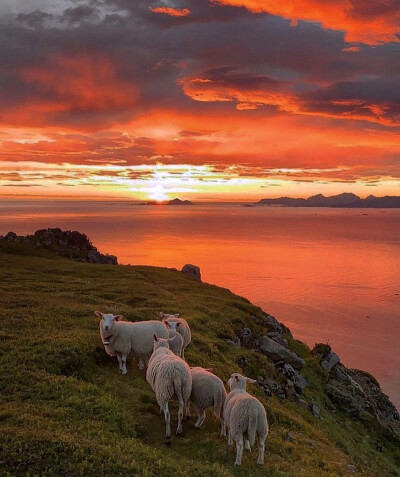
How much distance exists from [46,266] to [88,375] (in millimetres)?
41855

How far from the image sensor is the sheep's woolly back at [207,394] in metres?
14.0

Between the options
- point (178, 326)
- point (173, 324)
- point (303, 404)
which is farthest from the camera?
point (303, 404)

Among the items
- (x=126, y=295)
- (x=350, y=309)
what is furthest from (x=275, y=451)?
(x=350, y=309)

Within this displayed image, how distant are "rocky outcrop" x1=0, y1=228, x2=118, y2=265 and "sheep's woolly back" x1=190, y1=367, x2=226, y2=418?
6735 centimetres

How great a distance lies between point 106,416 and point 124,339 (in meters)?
4.73

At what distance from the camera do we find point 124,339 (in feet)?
58.8

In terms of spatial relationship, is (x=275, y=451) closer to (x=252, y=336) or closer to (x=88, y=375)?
(x=88, y=375)

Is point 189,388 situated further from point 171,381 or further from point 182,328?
point 182,328

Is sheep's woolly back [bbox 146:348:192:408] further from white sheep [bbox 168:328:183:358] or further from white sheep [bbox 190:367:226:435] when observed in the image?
white sheep [bbox 168:328:183:358]

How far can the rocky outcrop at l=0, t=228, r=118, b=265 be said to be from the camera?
257ft

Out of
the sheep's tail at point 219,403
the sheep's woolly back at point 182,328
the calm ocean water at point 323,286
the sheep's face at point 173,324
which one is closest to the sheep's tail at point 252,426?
the sheep's tail at point 219,403

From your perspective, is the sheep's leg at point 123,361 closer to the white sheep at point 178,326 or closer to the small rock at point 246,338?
the white sheep at point 178,326

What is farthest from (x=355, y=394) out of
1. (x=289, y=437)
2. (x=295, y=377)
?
(x=289, y=437)

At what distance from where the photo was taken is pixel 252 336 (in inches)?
1378
